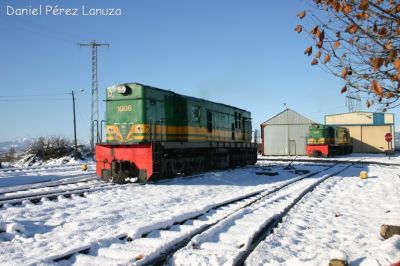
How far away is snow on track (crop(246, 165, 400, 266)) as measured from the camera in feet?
16.7

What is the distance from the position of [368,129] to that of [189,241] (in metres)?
52.9

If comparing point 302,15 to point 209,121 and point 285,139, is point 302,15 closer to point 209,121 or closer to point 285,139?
point 209,121

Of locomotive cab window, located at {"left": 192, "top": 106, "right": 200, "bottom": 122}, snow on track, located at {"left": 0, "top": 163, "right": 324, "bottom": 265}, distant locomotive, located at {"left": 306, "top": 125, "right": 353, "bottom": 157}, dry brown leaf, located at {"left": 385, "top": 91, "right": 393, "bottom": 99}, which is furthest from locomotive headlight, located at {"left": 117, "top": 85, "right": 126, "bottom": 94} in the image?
distant locomotive, located at {"left": 306, "top": 125, "right": 353, "bottom": 157}

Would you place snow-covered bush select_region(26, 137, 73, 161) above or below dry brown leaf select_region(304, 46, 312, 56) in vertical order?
below

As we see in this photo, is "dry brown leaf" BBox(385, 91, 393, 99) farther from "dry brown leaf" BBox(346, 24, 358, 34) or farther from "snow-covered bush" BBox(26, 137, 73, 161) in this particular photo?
"snow-covered bush" BBox(26, 137, 73, 161)

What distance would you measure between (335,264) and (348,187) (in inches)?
391

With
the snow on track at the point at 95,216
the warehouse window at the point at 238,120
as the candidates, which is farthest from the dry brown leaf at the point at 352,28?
the warehouse window at the point at 238,120

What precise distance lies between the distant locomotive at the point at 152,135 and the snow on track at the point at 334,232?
551cm

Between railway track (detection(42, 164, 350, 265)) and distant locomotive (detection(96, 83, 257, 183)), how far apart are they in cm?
576

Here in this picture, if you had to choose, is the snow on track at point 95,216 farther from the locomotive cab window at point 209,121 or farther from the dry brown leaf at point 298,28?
the locomotive cab window at point 209,121

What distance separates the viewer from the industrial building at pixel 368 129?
171ft

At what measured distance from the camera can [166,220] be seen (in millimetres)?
7043

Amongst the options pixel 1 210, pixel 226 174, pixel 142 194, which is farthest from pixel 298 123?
pixel 1 210

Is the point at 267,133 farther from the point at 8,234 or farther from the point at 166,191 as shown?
the point at 8,234
